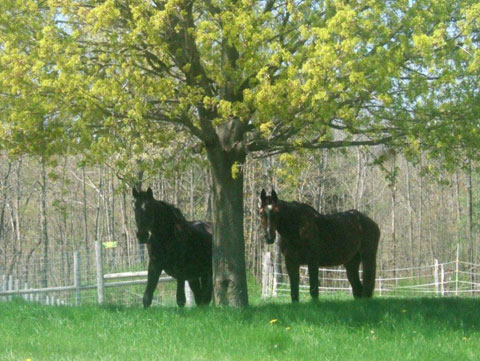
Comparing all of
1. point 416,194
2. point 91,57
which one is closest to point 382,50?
point 91,57

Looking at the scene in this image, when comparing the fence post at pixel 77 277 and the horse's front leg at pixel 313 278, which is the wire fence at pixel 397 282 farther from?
the fence post at pixel 77 277

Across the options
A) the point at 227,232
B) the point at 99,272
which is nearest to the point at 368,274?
the point at 227,232

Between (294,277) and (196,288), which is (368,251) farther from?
(196,288)

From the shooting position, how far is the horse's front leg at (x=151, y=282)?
12.9m

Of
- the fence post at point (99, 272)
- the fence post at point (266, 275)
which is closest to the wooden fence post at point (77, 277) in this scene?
the fence post at point (99, 272)

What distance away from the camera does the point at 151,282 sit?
13.1 m

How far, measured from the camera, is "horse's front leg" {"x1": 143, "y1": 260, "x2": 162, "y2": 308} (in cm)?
1288

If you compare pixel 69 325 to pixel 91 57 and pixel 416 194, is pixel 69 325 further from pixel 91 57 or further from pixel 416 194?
pixel 416 194

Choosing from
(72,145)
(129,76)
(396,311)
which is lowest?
(396,311)

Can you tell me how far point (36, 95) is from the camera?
404 inches

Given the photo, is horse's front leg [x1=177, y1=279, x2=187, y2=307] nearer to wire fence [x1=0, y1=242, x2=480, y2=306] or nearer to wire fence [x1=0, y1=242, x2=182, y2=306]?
wire fence [x1=0, y1=242, x2=480, y2=306]

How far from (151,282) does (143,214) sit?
1370 mm

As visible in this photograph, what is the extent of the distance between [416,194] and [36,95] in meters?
37.7

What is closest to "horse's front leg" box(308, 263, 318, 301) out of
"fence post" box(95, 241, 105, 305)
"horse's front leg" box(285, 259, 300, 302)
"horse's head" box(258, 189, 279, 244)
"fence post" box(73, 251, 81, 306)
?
"horse's front leg" box(285, 259, 300, 302)
